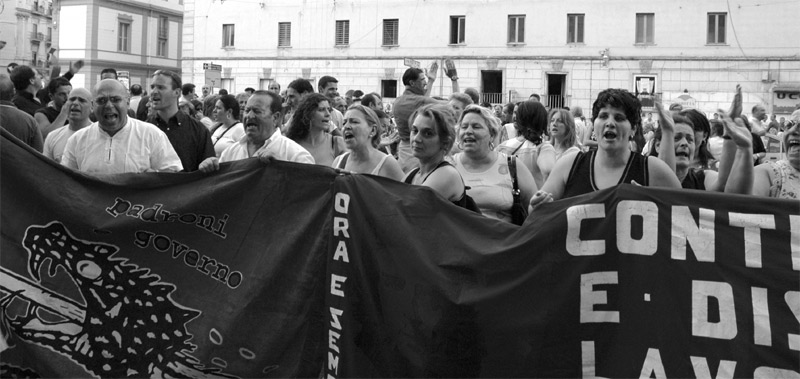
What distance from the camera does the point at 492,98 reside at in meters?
43.4

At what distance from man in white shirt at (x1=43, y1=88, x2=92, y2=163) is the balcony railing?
36.1m

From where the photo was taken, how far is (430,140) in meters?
5.62

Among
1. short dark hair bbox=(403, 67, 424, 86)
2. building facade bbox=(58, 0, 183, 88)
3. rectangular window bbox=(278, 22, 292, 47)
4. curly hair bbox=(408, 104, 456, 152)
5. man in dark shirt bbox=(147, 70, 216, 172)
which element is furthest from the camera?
building facade bbox=(58, 0, 183, 88)

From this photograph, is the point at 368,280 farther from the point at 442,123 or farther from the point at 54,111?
the point at 54,111

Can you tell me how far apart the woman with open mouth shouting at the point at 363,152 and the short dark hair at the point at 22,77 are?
5107mm

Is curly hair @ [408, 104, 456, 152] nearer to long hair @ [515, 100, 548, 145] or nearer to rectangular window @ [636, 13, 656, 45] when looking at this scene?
long hair @ [515, 100, 548, 145]

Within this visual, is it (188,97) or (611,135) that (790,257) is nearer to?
(611,135)

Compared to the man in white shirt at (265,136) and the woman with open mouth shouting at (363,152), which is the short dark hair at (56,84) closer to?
the man in white shirt at (265,136)

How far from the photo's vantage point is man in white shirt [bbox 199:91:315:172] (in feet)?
20.7

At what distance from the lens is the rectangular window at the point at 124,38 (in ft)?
198

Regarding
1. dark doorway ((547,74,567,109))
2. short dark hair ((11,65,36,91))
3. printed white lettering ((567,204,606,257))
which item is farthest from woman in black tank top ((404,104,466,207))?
dark doorway ((547,74,567,109))

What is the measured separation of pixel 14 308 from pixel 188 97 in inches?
372

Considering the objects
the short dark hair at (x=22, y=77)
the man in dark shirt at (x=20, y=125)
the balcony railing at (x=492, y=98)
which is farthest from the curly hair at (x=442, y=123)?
the balcony railing at (x=492, y=98)

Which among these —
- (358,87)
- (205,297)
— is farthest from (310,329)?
(358,87)
